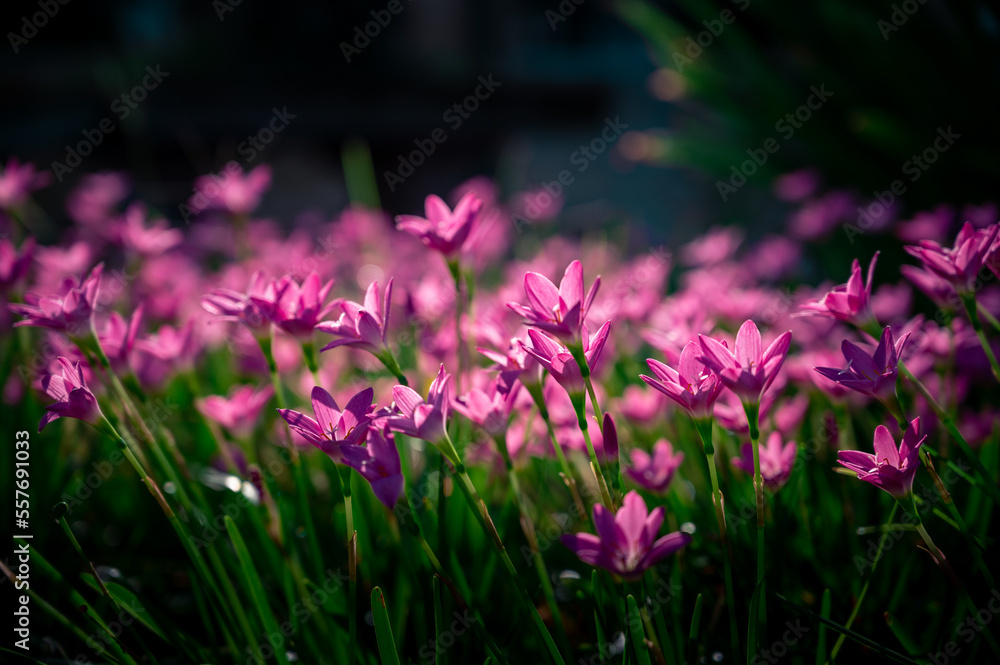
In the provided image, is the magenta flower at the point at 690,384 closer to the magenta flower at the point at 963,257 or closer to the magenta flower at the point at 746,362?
the magenta flower at the point at 746,362

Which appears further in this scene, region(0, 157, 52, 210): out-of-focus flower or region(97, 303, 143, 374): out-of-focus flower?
region(0, 157, 52, 210): out-of-focus flower

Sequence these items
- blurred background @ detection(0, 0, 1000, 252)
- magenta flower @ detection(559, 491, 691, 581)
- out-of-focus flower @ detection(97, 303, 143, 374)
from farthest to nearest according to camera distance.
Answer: blurred background @ detection(0, 0, 1000, 252) < out-of-focus flower @ detection(97, 303, 143, 374) < magenta flower @ detection(559, 491, 691, 581)

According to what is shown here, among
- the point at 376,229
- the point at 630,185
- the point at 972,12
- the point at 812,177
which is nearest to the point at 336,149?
the point at 630,185

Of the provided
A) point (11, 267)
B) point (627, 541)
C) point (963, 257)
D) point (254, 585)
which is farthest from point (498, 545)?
point (11, 267)

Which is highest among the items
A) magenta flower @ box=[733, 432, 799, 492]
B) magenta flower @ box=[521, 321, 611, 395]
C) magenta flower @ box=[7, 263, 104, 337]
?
magenta flower @ box=[521, 321, 611, 395]

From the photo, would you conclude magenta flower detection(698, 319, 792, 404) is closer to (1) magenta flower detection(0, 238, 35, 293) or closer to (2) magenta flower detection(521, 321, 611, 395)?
(2) magenta flower detection(521, 321, 611, 395)

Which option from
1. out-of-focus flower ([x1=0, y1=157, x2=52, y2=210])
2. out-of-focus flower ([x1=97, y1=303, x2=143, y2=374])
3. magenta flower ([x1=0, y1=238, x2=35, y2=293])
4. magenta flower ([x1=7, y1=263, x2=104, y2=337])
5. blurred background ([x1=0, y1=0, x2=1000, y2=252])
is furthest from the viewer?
blurred background ([x1=0, y1=0, x2=1000, y2=252])

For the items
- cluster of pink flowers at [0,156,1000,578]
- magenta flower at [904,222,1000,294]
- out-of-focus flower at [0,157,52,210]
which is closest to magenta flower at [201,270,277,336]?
cluster of pink flowers at [0,156,1000,578]

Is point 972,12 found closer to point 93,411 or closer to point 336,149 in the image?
point 93,411
